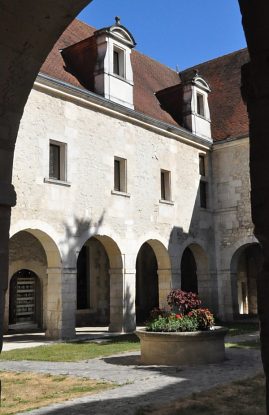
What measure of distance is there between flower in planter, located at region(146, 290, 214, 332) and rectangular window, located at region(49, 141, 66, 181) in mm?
5073

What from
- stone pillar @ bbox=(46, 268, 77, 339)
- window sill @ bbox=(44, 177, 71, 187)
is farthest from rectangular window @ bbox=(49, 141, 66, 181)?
stone pillar @ bbox=(46, 268, 77, 339)

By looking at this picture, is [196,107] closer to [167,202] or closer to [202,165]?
[202,165]

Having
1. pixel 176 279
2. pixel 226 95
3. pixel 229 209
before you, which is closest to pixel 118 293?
pixel 176 279

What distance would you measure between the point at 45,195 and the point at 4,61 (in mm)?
8228

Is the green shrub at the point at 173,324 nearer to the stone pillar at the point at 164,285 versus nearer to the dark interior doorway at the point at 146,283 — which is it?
the stone pillar at the point at 164,285

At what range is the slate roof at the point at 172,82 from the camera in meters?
15.4

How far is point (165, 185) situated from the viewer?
15844 mm

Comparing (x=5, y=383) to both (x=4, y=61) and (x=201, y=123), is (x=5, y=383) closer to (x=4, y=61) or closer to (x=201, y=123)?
(x=4, y=61)

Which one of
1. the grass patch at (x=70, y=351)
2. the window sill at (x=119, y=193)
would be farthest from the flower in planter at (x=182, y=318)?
the window sill at (x=119, y=193)

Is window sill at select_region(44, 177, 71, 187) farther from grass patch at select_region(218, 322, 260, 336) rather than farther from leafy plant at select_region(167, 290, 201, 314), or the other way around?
grass patch at select_region(218, 322, 260, 336)

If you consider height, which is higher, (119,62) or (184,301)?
(119,62)

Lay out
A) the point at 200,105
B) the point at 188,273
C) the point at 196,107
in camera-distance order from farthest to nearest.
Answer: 1. the point at 188,273
2. the point at 200,105
3. the point at 196,107

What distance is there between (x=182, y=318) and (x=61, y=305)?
180 inches

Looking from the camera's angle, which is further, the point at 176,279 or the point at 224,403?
the point at 176,279
